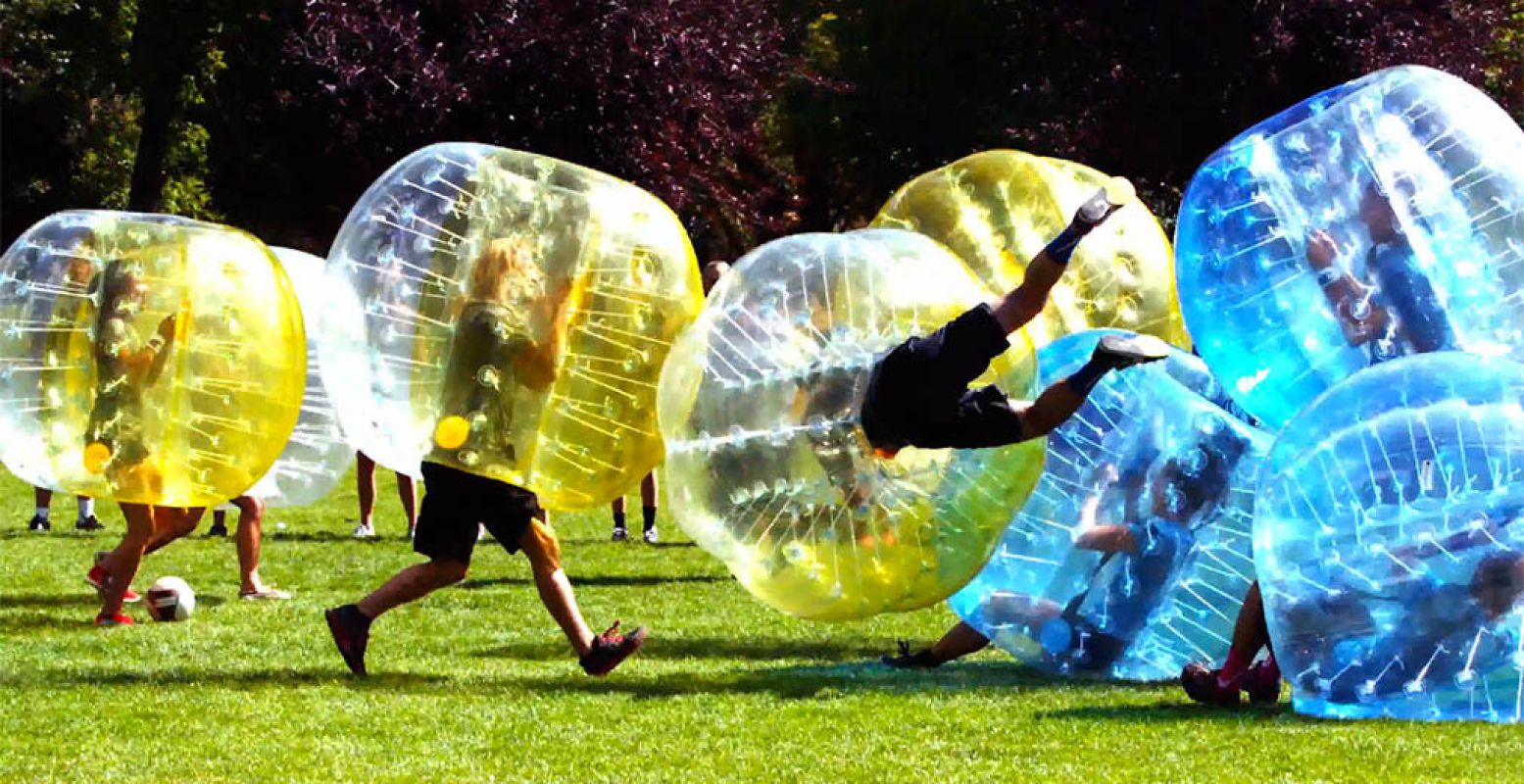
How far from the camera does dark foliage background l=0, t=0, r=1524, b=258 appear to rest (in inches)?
637

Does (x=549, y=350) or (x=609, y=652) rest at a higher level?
(x=549, y=350)

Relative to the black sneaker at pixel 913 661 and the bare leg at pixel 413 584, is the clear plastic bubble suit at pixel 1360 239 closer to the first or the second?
the black sneaker at pixel 913 661

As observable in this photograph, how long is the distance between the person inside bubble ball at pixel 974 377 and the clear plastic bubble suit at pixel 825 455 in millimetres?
97

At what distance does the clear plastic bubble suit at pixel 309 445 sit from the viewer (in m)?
10.0

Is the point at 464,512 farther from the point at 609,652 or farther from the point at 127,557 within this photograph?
the point at 127,557

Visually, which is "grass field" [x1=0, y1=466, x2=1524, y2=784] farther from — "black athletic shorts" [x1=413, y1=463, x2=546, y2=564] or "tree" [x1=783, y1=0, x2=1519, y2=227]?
"tree" [x1=783, y1=0, x2=1519, y2=227]

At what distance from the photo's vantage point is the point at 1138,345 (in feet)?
23.0

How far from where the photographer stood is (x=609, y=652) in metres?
8.14

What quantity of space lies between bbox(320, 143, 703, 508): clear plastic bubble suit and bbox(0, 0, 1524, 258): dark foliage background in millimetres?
8328

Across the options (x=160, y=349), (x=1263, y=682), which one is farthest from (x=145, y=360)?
(x=1263, y=682)

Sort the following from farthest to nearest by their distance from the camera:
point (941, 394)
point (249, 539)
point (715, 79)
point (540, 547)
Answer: point (715, 79) → point (249, 539) → point (540, 547) → point (941, 394)

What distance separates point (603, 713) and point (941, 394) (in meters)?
1.64

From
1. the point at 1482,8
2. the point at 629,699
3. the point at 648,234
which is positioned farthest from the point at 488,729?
the point at 1482,8

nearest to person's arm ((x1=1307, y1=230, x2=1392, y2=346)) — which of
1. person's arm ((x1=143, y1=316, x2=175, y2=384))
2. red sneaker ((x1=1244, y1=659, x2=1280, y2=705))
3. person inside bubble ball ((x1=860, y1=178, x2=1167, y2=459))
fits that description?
person inside bubble ball ((x1=860, y1=178, x2=1167, y2=459))
